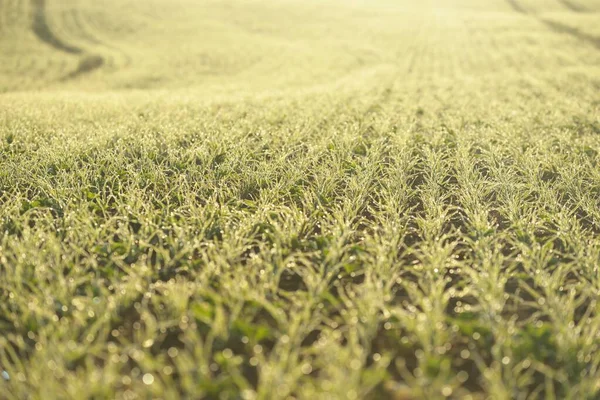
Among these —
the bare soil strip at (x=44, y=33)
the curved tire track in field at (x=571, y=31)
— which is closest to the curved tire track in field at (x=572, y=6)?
the curved tire track in field at (x=571, y=31)

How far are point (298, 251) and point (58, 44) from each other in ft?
75.2

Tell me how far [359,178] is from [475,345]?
2165mm

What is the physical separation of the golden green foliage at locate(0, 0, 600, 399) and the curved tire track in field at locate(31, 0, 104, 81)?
430 inches

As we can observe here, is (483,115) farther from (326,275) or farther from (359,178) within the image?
(326,275)

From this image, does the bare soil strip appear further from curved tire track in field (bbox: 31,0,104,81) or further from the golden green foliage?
the golden green foliage

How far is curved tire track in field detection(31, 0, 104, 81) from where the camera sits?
17891 mm

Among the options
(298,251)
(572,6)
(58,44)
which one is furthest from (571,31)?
(298,251)

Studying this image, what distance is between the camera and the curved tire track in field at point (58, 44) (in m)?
17.9

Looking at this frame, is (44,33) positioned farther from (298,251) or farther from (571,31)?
(571,31)

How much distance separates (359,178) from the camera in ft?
13.9

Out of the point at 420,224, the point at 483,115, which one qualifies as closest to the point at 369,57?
the point at 483,115

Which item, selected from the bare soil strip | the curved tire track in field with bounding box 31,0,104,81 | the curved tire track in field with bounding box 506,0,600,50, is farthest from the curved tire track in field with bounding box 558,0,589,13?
the bare soil strip

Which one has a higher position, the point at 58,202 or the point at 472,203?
the point at 58,202

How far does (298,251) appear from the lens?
3.01 metres
